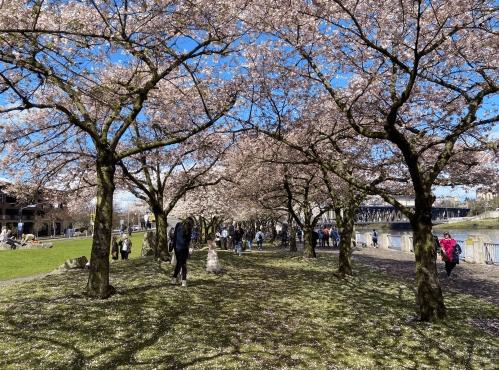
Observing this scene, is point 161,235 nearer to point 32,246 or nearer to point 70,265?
point 70,265

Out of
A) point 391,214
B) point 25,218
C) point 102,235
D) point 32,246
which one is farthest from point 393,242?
point 391,214

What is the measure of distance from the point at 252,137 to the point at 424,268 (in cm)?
836

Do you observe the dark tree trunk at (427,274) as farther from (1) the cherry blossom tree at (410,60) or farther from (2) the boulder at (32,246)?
(2) the boulder at (32,246)

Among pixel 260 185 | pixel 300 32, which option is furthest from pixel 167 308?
pixel 260 185

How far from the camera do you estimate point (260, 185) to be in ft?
69.7

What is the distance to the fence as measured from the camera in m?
19.4

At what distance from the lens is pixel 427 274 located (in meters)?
7.80

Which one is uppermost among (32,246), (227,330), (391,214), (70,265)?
(391,214)

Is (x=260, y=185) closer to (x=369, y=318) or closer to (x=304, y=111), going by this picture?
(x=304, y=111)

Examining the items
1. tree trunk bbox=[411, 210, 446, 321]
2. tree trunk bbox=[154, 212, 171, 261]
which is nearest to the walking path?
tree trunk bbox=[411, 210, 446, 321]

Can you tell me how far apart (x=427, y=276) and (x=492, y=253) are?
1584 centimetres

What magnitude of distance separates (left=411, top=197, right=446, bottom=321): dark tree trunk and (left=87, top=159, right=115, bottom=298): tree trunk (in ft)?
26.3

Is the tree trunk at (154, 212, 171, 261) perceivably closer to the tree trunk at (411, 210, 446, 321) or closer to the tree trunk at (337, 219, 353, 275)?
the tree trunk at (337, 219, 353, 275)

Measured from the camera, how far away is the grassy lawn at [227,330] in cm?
539
